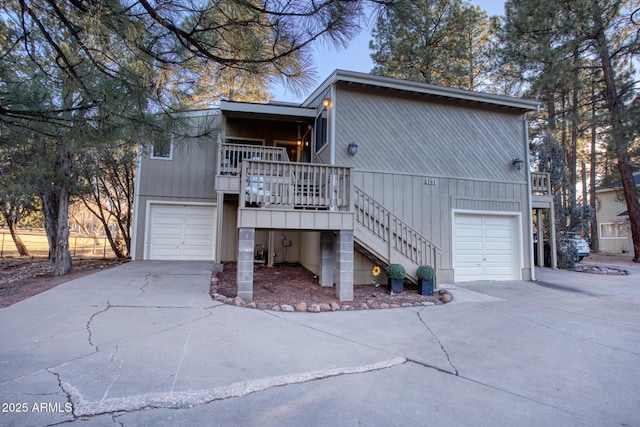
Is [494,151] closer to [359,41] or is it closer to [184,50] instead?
[359,41]

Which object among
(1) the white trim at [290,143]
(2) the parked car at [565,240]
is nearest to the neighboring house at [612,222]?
(2) the parked car at [565,240]

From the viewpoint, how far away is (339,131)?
7.86m

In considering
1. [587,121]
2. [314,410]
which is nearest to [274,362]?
[314,410]

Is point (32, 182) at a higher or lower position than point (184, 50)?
lower

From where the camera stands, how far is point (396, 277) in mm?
6672

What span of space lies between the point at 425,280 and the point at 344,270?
1869 millimetres

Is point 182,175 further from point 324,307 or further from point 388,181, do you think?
point 324,307

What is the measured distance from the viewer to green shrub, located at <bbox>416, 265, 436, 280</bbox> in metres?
6.70

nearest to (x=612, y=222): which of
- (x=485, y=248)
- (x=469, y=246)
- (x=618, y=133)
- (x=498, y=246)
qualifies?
(x=618, y=133)

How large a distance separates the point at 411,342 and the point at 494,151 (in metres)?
7.11

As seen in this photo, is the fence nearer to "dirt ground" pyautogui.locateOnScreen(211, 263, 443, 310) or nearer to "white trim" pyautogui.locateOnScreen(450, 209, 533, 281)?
"dirt ground" pyautogui.locateOnScreen(211, 263, 443, 310)

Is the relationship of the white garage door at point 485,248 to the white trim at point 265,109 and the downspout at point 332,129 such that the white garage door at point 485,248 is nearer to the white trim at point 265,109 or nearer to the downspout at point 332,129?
the downspout at point 332,129

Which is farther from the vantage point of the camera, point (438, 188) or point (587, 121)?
point (587, 121)

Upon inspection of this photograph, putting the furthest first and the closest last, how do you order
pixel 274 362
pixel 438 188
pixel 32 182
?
1. pixel 438 188
2. pixel 32 182
3. pixel 274 362
